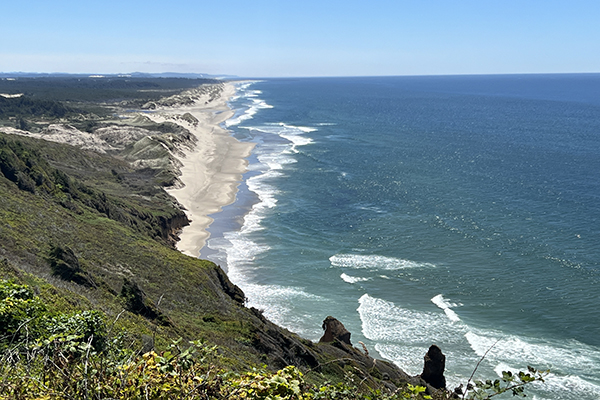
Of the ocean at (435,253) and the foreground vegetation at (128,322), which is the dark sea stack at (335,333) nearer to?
the foreground vegetation at (128,322)

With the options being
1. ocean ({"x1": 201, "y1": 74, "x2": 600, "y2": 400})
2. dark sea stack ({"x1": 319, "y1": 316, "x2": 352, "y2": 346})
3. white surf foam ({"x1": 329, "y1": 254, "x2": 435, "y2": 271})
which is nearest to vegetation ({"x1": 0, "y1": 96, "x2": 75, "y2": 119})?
ocean ({"x1": 201, "y1": 74, "x2": 600, "y2": 400})

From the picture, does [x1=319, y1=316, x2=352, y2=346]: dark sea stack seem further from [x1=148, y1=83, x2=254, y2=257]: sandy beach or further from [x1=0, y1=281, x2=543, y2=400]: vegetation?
[x1=148, y1=83, x2=254, y2=257]: sandy beach

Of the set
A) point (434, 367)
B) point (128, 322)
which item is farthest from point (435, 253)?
point (128, 322)

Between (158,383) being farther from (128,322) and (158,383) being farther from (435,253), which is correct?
(435,253)

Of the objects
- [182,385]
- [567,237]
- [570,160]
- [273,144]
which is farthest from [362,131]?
[182,385]

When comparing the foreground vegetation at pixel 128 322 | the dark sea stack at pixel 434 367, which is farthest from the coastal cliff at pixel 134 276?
the dark sea stack at pixel 434 367

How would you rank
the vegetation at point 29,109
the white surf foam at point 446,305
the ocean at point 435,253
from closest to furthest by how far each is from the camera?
the ocean at point 435,253, the white surf foam at point 446,305, the vegetation at point 29,109

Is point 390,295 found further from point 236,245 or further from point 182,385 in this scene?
point 182,385
